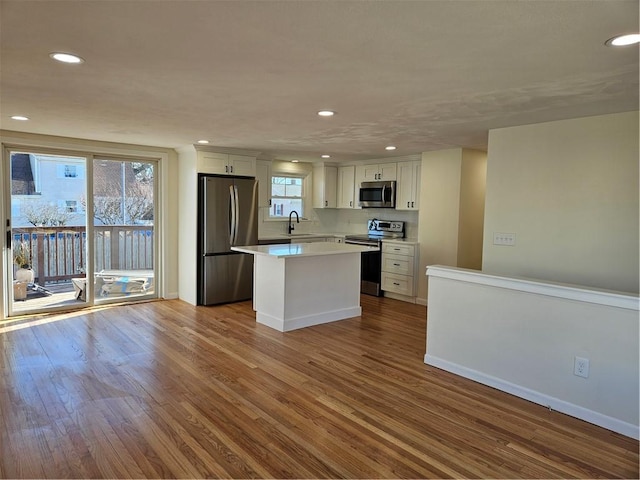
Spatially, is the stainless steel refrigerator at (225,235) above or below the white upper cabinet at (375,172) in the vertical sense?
below

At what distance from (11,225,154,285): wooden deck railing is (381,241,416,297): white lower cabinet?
3.52 m

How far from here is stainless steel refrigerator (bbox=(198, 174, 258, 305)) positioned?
18.8ft

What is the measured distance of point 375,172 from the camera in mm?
6926

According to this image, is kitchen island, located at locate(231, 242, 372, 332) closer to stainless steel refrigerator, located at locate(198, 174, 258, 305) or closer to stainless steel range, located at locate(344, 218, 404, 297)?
stainless steel refrigerator, located at locate(198, 174, 258, 305)

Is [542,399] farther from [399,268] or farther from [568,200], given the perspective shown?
[399,268]

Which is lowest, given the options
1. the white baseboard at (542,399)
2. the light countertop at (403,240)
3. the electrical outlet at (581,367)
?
the white baseboard at (542,399)

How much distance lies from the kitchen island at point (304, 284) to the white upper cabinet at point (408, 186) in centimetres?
159

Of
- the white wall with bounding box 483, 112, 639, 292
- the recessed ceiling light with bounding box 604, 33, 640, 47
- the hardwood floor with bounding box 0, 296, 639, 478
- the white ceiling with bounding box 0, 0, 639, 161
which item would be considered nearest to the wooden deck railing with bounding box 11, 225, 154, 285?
the hardwood floor with bounding box 0, 296, 639, 478

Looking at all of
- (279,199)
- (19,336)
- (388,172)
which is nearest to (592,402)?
(388,172)

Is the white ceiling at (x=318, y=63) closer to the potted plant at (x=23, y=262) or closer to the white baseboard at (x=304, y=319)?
the potted plant at (x=23, y=262)

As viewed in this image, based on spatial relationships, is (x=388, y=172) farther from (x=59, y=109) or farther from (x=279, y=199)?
(x=59, y=109)

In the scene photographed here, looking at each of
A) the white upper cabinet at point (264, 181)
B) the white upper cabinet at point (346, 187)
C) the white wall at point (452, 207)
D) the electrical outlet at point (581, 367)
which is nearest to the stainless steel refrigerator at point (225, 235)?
the white upper cabinet at point (264, 181)

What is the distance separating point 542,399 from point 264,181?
4.96 meters

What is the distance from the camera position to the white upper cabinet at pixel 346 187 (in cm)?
734
